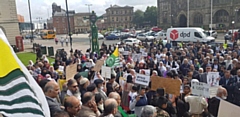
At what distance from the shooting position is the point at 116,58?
962 centimetres

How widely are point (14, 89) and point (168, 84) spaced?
4346 mm

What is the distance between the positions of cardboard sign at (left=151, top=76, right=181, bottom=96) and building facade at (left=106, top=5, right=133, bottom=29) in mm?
105533

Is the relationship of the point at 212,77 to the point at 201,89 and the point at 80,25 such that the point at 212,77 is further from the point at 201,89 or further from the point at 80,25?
the point at 80,25

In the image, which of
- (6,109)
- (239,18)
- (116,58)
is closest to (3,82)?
(6,109)

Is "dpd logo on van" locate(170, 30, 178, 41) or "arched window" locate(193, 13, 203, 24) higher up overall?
"arched window" locate(193, 13, 203, 24)

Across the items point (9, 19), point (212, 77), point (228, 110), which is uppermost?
point (9, 19)

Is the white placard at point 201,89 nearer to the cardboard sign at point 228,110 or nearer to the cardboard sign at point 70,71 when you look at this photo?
the cardboard sign at point 228,110

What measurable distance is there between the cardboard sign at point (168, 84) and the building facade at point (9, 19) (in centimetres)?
3035

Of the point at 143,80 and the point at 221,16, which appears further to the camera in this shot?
the point at 221,16

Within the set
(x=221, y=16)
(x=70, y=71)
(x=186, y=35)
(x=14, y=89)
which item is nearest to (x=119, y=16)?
(x=221, y=16)

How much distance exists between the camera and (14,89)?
210 centimetres

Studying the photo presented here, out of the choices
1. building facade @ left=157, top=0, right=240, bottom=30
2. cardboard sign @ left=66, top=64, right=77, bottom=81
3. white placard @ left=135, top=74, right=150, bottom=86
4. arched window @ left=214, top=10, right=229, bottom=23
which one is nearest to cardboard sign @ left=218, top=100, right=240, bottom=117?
white placard @ left=135, top=74, right=150, bottom=86

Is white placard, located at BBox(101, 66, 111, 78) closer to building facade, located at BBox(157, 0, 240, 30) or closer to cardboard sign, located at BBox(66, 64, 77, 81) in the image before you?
cardboard sign, located at BBox(66, 64, 77, 81)

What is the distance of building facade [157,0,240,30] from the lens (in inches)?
2316
